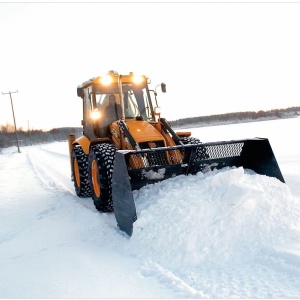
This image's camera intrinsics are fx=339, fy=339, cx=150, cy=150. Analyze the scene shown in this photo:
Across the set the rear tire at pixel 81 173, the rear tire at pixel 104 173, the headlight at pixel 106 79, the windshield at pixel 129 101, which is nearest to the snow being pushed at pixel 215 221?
the rear tire at pixel 104 173

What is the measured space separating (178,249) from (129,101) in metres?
3.51

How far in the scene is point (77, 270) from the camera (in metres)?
3.25

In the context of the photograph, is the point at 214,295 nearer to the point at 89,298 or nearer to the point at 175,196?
the point at 89,298

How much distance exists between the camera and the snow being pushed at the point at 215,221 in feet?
10.9

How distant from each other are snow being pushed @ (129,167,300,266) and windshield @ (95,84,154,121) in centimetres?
241

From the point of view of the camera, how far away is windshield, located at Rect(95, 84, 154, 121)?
6.10m

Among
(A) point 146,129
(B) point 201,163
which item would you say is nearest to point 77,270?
(B) point 201,163

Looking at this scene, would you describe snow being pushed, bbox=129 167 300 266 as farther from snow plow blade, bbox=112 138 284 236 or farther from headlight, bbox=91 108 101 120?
headlight, bbox=91 108 101 120

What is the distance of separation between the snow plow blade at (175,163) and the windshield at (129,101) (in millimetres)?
1476

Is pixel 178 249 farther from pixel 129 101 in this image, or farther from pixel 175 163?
pixel 129 101

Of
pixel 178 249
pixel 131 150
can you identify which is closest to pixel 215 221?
pixel 178 249

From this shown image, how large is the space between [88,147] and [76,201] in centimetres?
102

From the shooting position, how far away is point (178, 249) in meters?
3.35

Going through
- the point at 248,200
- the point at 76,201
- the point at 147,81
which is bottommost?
the point at 76,201
